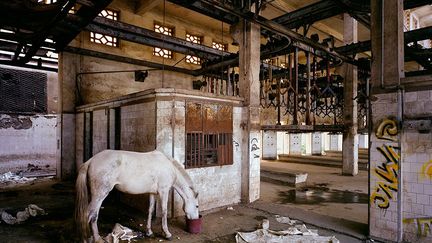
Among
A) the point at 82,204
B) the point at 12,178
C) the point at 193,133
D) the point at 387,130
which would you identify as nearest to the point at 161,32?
the point at 193,133

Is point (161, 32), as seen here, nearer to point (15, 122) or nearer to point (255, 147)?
point (255, 147)

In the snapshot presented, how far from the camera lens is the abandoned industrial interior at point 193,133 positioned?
514 cm

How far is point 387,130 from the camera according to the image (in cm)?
531

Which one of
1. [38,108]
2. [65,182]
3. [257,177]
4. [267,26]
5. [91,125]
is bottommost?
[65,182]

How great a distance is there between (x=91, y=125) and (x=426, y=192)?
1090 centimetres

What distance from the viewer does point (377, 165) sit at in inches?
214

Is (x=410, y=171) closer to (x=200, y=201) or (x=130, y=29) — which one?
(x=200, y=201)

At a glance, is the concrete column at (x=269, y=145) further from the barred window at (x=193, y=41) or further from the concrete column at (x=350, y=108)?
the barred window at (x=193, y=41)

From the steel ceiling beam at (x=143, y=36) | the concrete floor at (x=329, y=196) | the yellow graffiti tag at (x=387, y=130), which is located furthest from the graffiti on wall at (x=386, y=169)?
the steel ceiling beam at (x=143, y=36)

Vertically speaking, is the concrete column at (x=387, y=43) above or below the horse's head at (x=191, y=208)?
above

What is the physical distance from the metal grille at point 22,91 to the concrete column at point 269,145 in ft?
50.5

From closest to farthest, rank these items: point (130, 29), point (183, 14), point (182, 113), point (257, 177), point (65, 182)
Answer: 1. point (182, 113)
2. point (257, 177)
3. point (130, 29)
4. point (65, 182)
5. point (183, 14)

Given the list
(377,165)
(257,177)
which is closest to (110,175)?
(257,177)

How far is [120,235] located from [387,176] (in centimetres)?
590
